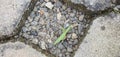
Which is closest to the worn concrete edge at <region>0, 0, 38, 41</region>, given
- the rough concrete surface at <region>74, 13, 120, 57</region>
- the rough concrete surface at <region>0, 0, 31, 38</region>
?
the rough concrete surface at <region>0, 0, 31, 38</region>

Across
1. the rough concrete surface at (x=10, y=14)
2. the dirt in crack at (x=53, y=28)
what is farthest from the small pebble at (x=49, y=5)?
the rough concrete surface at (x=10, y=14)

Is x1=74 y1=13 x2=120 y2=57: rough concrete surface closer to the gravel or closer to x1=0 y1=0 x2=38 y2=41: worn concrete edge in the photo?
the gravel

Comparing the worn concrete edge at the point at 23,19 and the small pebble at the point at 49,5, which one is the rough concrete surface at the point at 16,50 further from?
the small pebble at the point at 49,5

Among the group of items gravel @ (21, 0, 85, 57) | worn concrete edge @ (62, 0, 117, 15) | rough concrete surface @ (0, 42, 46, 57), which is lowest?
rough concrete surface @ (0, 42, 46, 57)

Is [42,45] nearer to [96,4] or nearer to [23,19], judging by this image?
[23,19]

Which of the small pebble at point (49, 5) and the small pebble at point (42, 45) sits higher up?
the small pebble at point (49, 5)

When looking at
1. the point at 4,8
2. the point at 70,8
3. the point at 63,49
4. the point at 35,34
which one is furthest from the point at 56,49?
the point at 4,8

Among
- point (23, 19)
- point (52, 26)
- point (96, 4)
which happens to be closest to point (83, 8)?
point (96, 4)
